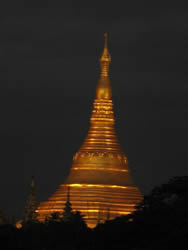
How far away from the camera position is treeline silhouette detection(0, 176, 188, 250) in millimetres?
65812

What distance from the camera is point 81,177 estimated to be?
414ft

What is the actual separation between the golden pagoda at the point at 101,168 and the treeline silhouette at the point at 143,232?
49812 millimetres

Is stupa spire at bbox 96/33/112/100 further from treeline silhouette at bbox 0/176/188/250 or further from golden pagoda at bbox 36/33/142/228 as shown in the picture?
treeline silhouette at bbox 0/176/188/250

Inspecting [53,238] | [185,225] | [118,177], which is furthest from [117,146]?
[185,225]

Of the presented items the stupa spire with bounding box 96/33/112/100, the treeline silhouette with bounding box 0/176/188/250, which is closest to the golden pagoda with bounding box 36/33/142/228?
the stupa spire with bounding box 96/33/112/100

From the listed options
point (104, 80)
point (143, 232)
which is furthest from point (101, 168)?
point (143, 232)

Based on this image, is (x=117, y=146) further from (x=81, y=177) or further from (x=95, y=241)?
(x=95, y=241)

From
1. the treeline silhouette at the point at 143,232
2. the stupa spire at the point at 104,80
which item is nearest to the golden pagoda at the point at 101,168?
the stupa spire at the point at 104,80

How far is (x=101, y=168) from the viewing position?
126m

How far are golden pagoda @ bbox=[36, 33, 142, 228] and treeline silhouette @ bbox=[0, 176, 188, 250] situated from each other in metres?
49.8

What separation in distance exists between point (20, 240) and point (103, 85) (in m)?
52.4

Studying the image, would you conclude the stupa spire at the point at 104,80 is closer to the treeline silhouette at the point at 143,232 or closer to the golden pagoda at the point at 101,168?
the golden pagoda at the point at 101,168

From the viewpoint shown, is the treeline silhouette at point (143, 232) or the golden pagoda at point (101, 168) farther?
the golden pagoda at point (101, 168)

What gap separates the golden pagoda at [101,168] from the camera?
124688mm
